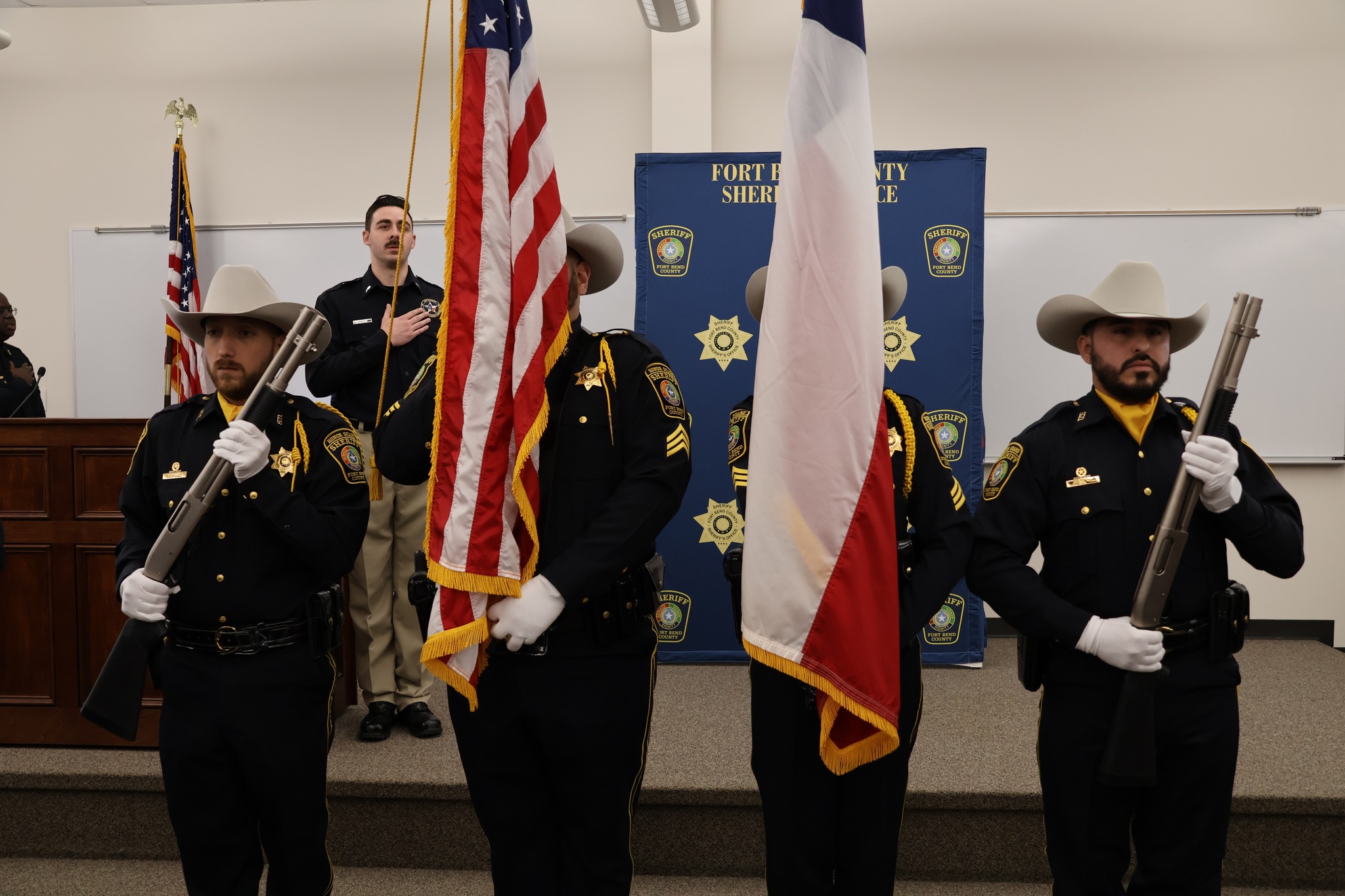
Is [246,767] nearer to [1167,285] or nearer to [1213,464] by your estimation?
[1213,464]

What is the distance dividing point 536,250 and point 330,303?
186 cm

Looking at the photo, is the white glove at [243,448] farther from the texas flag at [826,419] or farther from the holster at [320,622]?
the texas flag at [826,419]

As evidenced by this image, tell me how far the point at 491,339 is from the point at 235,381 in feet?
2.28

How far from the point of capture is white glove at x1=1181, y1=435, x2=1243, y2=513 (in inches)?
71.6

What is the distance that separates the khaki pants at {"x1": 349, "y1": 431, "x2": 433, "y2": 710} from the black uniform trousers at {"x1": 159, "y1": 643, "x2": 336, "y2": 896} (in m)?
1.18

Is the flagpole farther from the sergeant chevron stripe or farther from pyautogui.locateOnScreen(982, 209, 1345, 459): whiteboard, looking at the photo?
pyautogui.locateOnScreen(982, 209, 1345, 459): whiteboard

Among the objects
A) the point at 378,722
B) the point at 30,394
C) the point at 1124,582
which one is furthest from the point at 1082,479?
the point at 30,394

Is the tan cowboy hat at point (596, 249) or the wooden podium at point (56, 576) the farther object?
the wooden podium at point (56, 576)

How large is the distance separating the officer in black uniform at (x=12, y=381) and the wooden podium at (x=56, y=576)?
0.57m

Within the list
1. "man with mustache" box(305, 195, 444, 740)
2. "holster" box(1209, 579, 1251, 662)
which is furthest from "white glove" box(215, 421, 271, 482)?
"holster" box(1209, 579, 1251, 662)

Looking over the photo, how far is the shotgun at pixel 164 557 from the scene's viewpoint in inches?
76.8

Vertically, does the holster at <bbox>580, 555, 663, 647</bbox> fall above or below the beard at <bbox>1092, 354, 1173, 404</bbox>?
below

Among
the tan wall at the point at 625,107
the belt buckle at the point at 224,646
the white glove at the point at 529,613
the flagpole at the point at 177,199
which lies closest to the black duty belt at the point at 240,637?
the belt buckle at the point at 224,646

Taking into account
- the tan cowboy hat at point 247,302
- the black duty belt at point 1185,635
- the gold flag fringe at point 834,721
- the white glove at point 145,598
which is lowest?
the gold flag fringe at point 834,721
